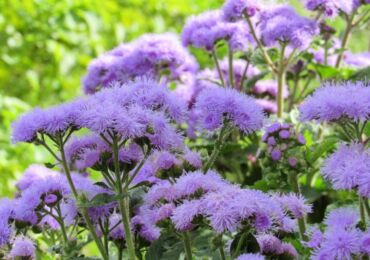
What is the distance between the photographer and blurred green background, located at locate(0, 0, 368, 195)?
5051 millimetres

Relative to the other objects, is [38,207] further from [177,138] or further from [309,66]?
[309,66]

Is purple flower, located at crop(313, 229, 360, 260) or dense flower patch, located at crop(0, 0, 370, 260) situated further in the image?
dense flower patch, located at crop(0, 0, 370, 260)

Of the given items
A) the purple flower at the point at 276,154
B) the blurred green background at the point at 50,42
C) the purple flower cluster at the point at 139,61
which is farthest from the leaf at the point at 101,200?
the blurred green background at the point at 50,42

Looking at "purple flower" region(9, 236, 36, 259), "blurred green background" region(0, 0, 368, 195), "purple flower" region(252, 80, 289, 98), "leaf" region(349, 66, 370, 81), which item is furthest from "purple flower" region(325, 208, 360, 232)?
"blurred green background" region(0, 0, 368, 195)

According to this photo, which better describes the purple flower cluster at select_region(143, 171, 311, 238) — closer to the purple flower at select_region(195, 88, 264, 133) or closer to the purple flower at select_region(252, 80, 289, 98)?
the purple flower at select_region(195, 88, 264, 133)

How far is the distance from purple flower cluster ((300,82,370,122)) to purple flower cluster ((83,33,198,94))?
1.27 meters

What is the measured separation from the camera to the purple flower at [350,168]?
1829 mm

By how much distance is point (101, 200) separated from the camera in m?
2.07

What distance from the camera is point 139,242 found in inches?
92.6

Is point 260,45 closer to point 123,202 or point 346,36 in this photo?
point 346,36

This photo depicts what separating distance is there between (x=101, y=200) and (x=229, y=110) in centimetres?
45

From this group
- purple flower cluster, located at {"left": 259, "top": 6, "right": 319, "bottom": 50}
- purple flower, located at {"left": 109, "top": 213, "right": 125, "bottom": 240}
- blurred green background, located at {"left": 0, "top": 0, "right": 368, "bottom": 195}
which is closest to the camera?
purple flower, located at {"left": 109, "top": 213, "right": 125, "bottom": 240}

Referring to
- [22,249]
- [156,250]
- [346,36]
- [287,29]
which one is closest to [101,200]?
[156,250]

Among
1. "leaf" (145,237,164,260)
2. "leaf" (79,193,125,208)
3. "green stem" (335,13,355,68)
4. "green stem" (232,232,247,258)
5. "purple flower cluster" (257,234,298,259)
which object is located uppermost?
"green stem" (335,13,355,68)
